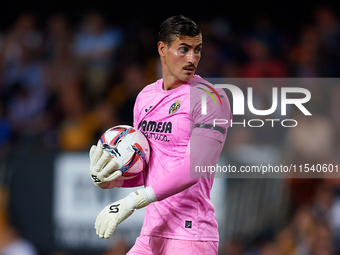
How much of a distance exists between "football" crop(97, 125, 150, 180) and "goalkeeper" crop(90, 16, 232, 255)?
0.22 ft

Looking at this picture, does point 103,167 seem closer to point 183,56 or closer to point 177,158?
point 177,158

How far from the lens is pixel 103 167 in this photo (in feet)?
11.8

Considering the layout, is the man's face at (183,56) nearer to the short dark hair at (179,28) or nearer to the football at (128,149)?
the short dark hair at (179,28)

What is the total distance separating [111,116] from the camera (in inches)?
305

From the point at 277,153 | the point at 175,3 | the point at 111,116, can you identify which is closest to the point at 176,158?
the point at 277,153

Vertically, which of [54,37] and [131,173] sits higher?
[54,37]

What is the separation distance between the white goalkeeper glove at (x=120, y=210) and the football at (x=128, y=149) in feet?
0.87

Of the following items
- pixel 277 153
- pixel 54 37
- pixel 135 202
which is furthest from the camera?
pixel 54 37

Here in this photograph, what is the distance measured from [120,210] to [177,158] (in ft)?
1.73

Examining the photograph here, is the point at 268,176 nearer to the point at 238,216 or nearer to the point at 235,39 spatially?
the point at 238,216

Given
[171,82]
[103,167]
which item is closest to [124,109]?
[171,82]

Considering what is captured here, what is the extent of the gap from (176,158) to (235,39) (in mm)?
5582

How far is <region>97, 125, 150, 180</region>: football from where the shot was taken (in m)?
3.64

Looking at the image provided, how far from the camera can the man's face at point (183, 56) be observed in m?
3.71
